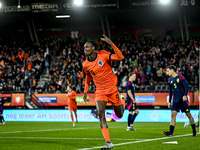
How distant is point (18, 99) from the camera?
26.5m

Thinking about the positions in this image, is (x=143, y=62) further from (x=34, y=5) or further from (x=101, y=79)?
(x=101, y=79)

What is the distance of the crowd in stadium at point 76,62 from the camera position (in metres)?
26.9

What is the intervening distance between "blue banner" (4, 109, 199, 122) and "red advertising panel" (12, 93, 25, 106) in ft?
1.76

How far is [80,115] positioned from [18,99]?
5138mm

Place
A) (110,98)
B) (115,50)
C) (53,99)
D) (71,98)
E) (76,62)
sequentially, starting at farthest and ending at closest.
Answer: (76,62) → (53,99) → (71,98) → (110,98) → (115,50)

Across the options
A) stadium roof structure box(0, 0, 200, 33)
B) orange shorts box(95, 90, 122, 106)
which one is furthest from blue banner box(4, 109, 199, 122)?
orange shorts box(95, 90, 122, 106)

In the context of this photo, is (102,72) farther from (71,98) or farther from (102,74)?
(71,98)

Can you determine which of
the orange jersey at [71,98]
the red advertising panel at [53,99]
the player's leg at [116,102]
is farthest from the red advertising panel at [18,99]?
the player's leg at [116,102]

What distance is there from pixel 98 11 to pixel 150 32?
7.91m

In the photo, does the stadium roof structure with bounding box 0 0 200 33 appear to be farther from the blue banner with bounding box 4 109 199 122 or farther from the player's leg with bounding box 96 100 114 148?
the player's leg with bounding box 96 100 114 148

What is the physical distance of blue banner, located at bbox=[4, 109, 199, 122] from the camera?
930 inches

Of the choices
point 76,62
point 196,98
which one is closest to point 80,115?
point 76,62

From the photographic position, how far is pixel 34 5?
3428 centimetres

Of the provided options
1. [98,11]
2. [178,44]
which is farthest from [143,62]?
[98,11]
